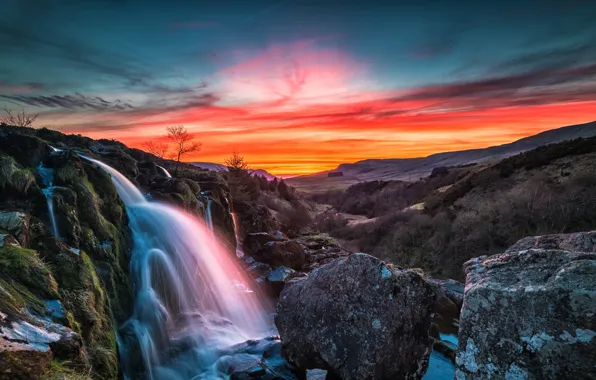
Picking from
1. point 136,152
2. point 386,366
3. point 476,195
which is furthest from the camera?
point 136,152

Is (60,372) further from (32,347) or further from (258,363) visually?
(258,363)

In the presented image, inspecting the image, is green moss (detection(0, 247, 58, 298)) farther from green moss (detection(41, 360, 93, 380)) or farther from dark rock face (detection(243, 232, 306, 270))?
dark rock face (detection(243, 232, 306, 270))

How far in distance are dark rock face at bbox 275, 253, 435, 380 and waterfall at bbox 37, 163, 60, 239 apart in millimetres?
11102

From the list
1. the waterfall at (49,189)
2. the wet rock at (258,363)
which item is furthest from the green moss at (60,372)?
the waterfall at (49,189)

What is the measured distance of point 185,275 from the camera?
20734mm

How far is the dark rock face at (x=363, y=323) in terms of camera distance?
10805mm

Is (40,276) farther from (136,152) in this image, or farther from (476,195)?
(136,152)

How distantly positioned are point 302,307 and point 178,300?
9878 millimetres

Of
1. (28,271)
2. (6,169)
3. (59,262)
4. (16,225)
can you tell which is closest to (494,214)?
(59,262)

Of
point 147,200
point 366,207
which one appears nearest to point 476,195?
point 147,200

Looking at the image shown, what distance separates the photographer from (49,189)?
16234 millimetres

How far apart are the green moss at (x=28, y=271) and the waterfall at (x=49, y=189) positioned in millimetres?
5135

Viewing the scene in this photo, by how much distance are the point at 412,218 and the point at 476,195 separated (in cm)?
762

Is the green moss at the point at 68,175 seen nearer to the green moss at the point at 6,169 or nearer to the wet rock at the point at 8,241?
the green moss at the point at 6,169
